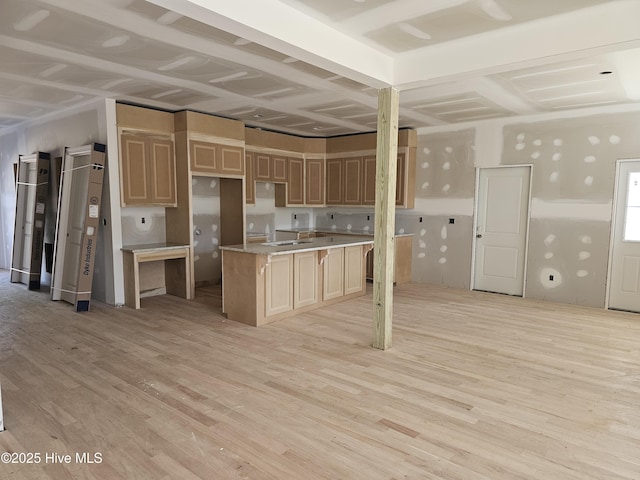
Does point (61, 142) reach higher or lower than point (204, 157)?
higher

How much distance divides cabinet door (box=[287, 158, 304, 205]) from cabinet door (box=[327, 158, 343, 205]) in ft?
1.76

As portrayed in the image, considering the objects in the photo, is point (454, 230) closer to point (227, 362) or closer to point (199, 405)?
point (227, 362)

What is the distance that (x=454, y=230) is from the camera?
6785 mm

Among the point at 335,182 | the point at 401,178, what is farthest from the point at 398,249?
the point at 335,182

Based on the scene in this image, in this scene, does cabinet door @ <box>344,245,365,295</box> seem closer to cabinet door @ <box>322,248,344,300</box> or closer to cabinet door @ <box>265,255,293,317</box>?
cabinet door @ <box>322,248,344,300</box>

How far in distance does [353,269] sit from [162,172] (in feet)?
10.1

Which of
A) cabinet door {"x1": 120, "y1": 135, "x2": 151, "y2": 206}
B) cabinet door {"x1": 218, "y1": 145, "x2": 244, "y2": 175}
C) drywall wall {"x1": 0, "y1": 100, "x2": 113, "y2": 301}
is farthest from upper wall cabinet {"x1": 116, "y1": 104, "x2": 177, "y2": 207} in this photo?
cabinet door {"x1": 218, "y1": 145, "x2": 244, "y2": 175}

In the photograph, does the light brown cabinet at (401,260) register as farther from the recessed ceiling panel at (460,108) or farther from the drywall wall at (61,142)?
the drywall wall at (61,142)

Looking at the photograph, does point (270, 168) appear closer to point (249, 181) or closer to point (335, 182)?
point (249, 181)

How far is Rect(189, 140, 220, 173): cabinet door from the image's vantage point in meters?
5.65

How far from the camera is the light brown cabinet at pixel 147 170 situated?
527cm

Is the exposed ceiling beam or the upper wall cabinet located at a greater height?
the exposed ceiling beam

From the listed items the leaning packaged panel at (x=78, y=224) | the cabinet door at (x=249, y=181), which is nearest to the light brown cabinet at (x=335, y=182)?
the cabinet door at (x=249, y=181)

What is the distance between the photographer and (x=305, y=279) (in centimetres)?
514
